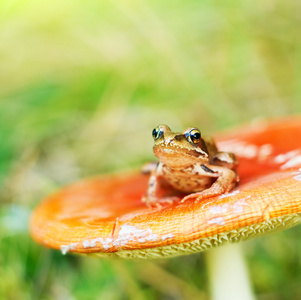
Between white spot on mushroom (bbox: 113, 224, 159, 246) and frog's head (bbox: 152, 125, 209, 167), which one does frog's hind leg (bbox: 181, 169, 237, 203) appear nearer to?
frog's head (bbox: 152, 125, 209, 167)

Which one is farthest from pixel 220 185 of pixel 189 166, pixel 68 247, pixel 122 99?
pixel 122 99

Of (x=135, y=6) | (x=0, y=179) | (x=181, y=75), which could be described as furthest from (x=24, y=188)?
(x=135, y=6)

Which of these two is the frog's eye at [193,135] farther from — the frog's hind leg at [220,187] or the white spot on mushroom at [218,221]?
the white spot on mushroom at [218,221]

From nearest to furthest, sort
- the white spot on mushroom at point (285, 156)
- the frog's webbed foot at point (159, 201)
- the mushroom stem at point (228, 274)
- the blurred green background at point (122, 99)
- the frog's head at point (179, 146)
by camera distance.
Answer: the frog's head at point (179, 146), the frog's webbed foot at point (159, 201), the white spot on mushroom at point (285, 156), the mushroom stem at point (228, 274), the blurred green background at point (122, 99)

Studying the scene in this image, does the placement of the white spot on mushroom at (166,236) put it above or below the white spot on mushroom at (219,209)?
Result: below

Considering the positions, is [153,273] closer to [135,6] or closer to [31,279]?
[31,279]

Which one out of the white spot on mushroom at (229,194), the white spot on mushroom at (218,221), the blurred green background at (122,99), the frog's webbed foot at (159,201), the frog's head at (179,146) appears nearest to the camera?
the white spot on mushroom at (218,221)

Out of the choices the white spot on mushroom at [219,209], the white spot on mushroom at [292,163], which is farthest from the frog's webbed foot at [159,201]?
the white spot on mushroom at [292,163]
